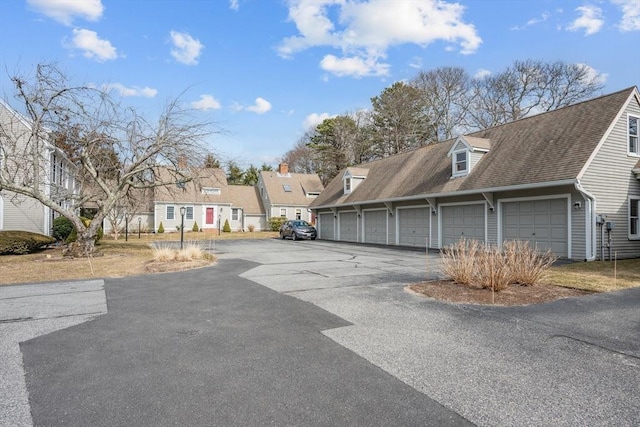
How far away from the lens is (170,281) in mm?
10125

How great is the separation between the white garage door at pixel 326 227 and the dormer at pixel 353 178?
11.0 ft

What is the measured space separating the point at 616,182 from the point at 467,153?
6030 mm

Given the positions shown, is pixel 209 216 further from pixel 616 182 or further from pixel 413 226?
pixel 616 182

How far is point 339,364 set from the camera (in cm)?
423

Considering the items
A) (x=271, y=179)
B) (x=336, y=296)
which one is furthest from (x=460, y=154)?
(x=271, y=179)

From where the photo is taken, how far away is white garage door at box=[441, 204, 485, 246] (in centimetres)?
1747

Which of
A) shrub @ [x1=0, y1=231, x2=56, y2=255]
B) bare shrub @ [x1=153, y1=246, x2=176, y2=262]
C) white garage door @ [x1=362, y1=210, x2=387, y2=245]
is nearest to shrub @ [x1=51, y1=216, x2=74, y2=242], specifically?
shrub @ [x1=0, y1=231, x2=56, y2=255]

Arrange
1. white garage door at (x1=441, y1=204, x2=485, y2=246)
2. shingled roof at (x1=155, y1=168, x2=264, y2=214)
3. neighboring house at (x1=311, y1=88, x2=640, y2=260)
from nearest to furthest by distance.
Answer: neighboring house at (x1=311, y1=88, x2=640, y2=260)
white garage door at (x1=441, y1=204, x2=485, y2=246)
shingled roof at (x1=155, y1=168, x2=264, y2=214)

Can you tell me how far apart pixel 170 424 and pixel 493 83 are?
39.7 m

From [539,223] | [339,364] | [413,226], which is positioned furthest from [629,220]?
[339,364]

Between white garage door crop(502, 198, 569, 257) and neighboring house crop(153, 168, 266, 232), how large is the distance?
2580 centimetres

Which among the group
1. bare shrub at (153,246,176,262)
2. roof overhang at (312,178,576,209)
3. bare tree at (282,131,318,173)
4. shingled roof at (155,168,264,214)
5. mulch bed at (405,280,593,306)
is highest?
bare tree at (282,131,318,173)

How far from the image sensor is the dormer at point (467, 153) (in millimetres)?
18359

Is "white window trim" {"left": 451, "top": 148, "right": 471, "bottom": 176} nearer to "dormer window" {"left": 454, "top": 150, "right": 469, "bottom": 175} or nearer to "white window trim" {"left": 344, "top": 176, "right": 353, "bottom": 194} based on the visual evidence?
"dormer window" {"left": 454, "top": 150, "right": 469, "bottom": 175}
